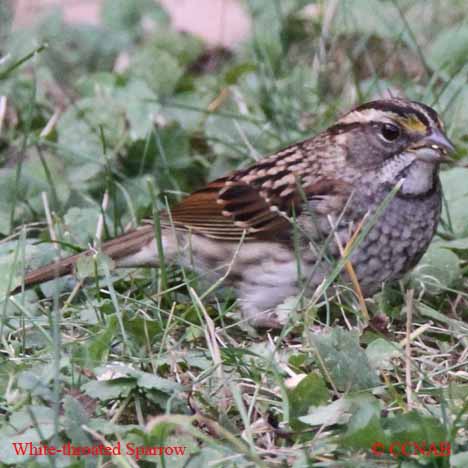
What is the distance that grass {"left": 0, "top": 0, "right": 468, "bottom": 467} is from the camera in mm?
2645

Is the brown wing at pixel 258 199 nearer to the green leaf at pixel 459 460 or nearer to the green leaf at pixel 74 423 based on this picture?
the green leaf at pixel 74 423

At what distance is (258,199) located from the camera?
3.77 m

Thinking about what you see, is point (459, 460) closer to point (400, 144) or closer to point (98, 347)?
point (98, 347)

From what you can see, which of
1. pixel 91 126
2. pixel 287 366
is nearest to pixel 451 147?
pixel 287 366

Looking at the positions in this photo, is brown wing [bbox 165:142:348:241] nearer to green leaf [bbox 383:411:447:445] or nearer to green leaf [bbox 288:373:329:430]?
green leaf [bbox 288:373:329:430]

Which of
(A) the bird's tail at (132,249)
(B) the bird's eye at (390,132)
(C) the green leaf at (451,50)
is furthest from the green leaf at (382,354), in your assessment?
(C) the green leaf at (451,50)

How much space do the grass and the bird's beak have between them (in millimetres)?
353

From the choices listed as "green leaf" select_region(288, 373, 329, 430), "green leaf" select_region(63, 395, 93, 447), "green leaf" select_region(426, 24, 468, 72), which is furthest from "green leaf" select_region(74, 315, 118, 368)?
"green leaf" select_region(426, 24, 468, 72)

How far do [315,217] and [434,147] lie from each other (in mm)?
398

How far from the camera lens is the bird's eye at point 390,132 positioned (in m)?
3.58

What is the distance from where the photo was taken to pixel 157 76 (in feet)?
16.6

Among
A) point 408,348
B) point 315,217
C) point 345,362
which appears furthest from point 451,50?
point 345,362

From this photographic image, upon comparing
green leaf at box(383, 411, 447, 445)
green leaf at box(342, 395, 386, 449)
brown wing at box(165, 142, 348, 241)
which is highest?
brown wing at box(165, 142, 348, 241)

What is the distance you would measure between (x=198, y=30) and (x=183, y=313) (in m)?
3.03
